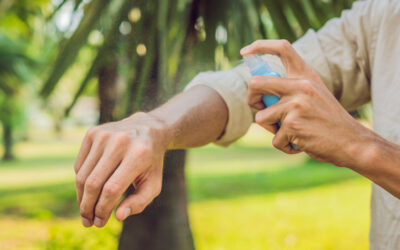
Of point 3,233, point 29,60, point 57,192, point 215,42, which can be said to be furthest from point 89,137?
point 57,192

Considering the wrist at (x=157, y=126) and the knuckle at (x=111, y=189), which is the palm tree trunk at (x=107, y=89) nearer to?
the wrist at (x=157, y=126)

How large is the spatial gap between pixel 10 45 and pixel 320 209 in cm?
468

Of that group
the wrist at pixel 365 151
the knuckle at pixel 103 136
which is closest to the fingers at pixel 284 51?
the wrist at pixel 365 151

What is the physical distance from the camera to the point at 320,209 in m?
5.49

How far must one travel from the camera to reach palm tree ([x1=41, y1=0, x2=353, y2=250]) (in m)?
1.60

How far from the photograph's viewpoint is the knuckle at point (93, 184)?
24.5 inches

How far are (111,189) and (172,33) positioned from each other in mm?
1231

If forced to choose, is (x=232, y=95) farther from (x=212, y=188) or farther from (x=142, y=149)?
(x=212, y=188)

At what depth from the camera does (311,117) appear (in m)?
0.66

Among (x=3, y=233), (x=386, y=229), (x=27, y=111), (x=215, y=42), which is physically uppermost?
(x=386, y=229)

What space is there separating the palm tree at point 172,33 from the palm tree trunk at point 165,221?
2.03ft

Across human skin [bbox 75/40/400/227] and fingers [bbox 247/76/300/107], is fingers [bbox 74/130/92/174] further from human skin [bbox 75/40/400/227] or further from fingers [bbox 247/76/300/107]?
fingers [bbox 247/76/300/107]

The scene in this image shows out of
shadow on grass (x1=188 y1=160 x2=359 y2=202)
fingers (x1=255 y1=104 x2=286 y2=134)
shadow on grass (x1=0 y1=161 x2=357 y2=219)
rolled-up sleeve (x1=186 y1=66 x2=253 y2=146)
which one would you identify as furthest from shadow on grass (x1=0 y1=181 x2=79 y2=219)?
fingers (x1=255 y1=104 x2=286 y2=134)

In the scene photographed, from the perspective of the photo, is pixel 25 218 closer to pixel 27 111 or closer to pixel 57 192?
pixel 57 192
